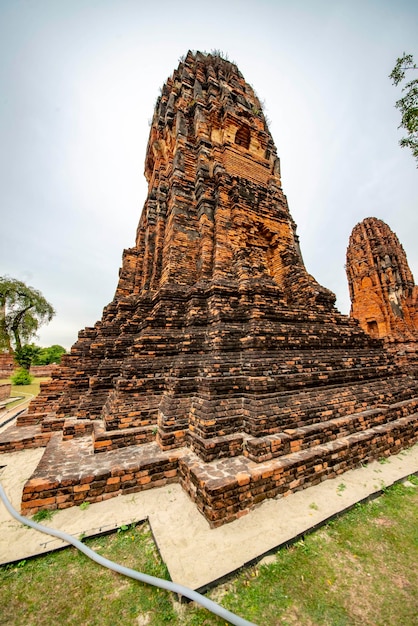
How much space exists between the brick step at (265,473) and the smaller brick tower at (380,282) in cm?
1788

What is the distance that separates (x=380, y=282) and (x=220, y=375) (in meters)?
23.4

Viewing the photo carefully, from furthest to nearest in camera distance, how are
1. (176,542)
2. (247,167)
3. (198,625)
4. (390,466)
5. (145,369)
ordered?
(247,167), (145,369), (390,466), (176,542), (198,625)

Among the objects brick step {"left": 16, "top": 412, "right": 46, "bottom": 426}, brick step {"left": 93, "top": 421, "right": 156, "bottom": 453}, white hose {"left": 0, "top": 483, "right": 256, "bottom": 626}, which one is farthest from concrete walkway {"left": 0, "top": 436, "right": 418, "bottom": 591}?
brick step {"left": 16, "top": 412, "right": 46, "bottom": 426}

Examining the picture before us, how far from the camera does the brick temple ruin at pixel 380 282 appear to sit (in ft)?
66.4

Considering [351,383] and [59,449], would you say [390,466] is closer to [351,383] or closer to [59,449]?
[351,383]

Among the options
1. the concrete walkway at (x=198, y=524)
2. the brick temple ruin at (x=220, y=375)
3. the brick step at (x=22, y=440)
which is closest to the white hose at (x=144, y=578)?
the concrete walkway at (x=198, y=524)

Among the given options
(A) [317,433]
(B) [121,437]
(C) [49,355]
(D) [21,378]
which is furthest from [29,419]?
(C) [49,355]

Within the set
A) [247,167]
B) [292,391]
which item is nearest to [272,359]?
[292,391]

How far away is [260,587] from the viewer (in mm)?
2178

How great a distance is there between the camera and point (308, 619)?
1.94m

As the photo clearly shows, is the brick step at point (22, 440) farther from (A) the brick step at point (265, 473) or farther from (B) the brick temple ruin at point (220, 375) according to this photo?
(A) the brick step at point (265, 473)

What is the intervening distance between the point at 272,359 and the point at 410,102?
26.1 ft

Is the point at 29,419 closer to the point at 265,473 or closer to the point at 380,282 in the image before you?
the point at 265,473

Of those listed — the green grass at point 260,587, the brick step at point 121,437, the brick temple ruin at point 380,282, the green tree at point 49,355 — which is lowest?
the green grass at point 260,587
